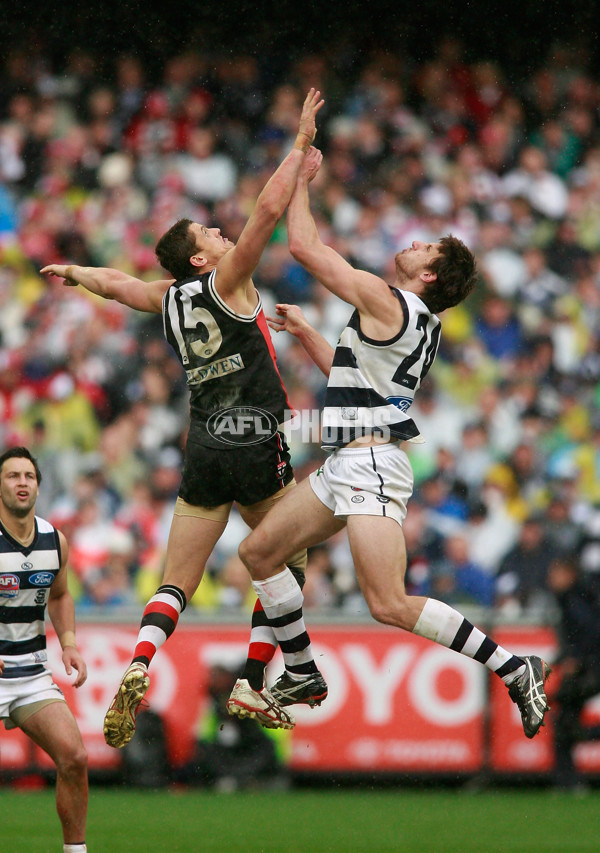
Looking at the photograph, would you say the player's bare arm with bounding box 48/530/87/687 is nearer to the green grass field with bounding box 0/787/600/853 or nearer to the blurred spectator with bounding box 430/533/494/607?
the green grass field with bounding box 0/787/600/853

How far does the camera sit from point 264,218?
239 inches

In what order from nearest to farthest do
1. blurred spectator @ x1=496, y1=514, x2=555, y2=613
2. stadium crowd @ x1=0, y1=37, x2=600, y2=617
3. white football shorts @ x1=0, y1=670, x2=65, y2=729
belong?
white football shorts @ x1=0, y1=670, x2=65, y2=729, blurred spectator @ x1=496, y1=514, x2=555, y2=613, stadium crowd @ x1=0, y1=37, x2=600, y2=617

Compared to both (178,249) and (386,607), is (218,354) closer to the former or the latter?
(178,249)

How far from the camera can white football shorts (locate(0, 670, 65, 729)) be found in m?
7.00

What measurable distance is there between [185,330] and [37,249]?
26.5ft

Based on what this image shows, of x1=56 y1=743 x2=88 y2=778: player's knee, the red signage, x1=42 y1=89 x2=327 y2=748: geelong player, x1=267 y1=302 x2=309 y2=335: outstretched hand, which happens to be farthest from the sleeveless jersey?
the red signage

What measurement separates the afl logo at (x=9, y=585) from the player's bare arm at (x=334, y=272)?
96.4 inches

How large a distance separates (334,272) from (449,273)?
609mm

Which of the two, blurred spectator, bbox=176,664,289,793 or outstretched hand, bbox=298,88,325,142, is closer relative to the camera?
outstretched hand, bbox=298,88,325,142

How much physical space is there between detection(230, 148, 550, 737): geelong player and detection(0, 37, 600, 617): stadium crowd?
161 inches

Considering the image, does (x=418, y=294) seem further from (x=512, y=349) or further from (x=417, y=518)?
(x=512, y=349)

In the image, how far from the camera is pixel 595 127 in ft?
51.9

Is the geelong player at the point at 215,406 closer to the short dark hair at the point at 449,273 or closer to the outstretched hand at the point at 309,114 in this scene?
the outstretched hand at the point at 309,114

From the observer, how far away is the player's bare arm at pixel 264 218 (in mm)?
6070
